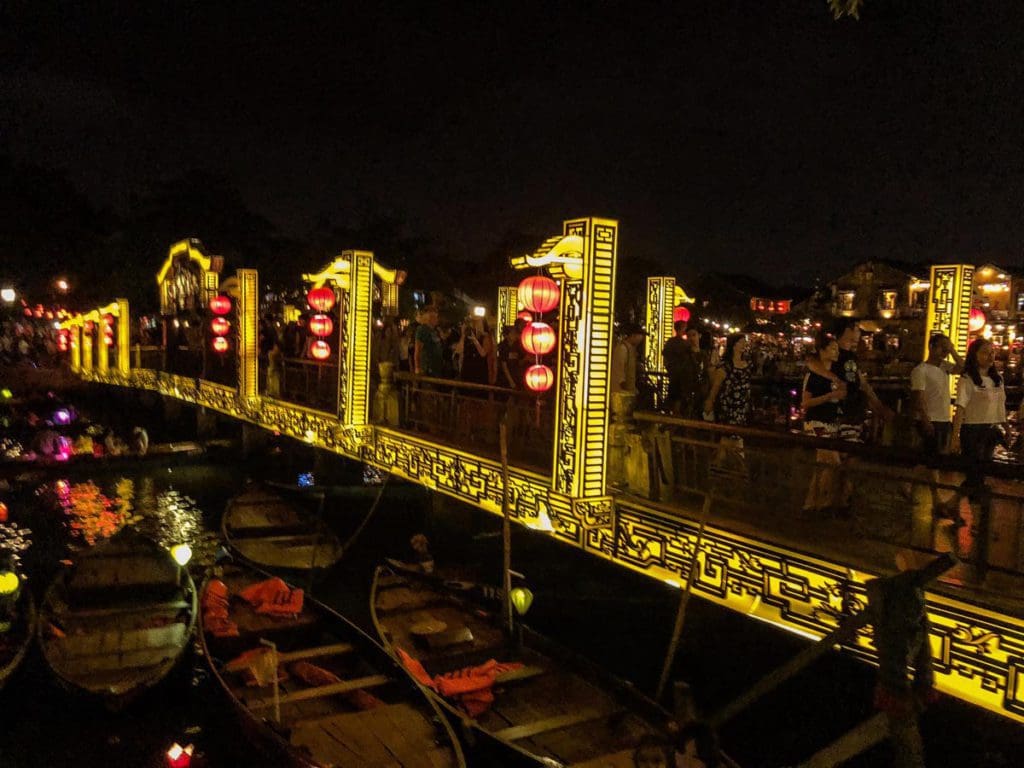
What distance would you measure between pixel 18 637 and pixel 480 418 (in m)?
6.22

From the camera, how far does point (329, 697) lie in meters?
7.87

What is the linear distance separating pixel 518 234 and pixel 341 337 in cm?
2025

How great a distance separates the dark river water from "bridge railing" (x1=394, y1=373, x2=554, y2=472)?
2.98 m

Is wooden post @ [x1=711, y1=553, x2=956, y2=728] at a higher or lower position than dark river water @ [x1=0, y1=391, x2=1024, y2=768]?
higher

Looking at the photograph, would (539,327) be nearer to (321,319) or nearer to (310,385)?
(321,319)

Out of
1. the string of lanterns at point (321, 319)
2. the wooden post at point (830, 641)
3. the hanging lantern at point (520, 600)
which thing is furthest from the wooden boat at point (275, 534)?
the wooden post at point (830, 641)

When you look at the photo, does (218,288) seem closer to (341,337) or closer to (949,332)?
(341,337)

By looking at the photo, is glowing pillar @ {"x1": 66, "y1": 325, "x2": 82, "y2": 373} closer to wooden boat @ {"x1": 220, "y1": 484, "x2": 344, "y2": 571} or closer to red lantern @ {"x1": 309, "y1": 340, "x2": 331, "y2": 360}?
red lantern @ {"x1": 309, "y1": 340, "x2": 331, "y2": 360}

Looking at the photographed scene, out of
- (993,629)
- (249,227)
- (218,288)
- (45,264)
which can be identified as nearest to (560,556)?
(993,629)

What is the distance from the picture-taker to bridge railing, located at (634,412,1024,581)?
588 centimetres

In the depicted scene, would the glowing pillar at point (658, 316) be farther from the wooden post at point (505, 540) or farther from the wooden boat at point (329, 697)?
the wooden boat at point (329, 697)

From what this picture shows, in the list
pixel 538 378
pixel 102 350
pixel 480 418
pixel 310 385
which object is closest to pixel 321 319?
pixel 310 385

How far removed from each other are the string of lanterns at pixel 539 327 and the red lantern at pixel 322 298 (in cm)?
654

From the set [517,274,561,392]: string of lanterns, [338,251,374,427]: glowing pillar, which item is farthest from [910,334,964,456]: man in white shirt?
[338,251,374,427]: glowing pillar
